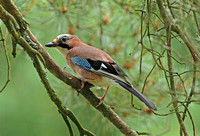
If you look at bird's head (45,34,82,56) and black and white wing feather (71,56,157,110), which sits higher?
bird's head (45,34,82,56)

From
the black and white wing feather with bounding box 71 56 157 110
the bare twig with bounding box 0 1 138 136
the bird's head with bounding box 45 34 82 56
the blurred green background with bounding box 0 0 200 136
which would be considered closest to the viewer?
the bare twig with bounding box 0 1 138 136

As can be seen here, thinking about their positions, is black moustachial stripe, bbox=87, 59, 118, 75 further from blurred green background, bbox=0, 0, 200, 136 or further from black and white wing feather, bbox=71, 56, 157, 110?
blurred green background, bbox=0, 0, 200, 136

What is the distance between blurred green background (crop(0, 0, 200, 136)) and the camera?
246cm

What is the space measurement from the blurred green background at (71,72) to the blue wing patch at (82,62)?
31 centimetres

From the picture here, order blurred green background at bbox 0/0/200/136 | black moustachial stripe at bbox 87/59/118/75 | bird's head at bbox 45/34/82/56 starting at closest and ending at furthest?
black moustachial stripe at bbox 87/59/118/75 < bird's head at bbox 45/34/82/56 < blurred green background at bbox 0/0/200/136

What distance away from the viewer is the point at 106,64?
2053 millimetres

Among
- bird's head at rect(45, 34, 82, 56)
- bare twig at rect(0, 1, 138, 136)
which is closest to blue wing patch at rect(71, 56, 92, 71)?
bird's head at rect(45, 34, 82, 56)

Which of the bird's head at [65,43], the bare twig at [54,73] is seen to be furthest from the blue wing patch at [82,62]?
the bare twig at [54,73]

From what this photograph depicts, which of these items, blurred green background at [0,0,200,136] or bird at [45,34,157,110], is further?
blurred green background at [0,0,200,136]

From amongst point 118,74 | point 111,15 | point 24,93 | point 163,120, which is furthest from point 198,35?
point 24,93

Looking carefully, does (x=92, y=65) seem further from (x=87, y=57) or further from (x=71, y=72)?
(x=71, y=72)

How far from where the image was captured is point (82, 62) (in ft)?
6.95

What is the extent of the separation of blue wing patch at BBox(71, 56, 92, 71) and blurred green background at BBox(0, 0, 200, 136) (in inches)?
12.2

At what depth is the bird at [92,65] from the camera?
1954mm
